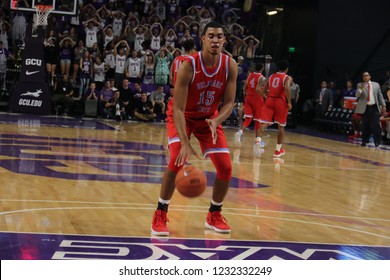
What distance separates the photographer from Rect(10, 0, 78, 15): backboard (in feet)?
71.8

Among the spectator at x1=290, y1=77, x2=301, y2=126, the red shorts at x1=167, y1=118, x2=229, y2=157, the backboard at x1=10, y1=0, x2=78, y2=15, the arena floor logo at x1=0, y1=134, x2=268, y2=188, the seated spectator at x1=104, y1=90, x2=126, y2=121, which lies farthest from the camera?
the spectator at x1=290, y1=77, x2=301, y2=126

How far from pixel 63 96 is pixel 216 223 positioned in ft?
57.1

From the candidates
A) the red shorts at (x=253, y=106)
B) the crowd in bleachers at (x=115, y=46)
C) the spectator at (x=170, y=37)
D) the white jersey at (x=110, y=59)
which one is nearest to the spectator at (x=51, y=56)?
the crowd in bleachers at (x=115, y=46)

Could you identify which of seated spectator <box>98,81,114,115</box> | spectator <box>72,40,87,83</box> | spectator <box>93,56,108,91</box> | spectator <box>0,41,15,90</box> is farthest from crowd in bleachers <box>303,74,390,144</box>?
spectator <box>0,41,15,90</box>

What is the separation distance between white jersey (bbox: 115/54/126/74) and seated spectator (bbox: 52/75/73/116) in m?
1.83

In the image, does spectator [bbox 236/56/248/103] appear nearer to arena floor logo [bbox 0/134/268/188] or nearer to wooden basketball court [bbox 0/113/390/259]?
wooden basketball court [bbox 0/113/390/259]

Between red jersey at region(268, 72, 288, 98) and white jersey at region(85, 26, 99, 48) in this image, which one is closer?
red jersey at region(268, 72, 288, 98)

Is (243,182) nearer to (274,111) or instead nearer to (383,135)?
(274,111)

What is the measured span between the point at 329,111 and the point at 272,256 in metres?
20.4

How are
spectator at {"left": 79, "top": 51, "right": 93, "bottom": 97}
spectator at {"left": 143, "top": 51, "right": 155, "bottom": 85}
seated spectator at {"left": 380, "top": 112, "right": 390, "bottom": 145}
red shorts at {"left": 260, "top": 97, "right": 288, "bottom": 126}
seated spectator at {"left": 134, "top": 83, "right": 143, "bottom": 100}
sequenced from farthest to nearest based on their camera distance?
1. spectator at {"left": 143, "top": 51, "right": 155, "bottom": 85}
2. seated spectator at {"left": 134, "top": 83, "right": 143, "bottom": 100}
3. spectator at {"left": 79, "top": 51, "right": 93, "bottom": 97}
4. seated spectator at {"left": 380, "top": 112, "right": 390, "bottom": 145}
5. red shorts at {"left": 260, "top": 97, "right": 288, "bottom": 126}

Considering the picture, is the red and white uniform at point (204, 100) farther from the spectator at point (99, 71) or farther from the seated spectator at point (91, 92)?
the spectator at point (99, 71)

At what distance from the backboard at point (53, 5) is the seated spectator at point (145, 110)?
3.74 m

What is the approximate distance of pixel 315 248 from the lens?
21.6ft
